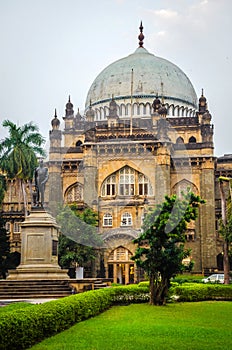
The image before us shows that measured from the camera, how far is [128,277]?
47094 mm

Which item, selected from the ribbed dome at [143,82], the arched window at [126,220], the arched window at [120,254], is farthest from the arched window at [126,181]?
the ribbed dome at [143,82]

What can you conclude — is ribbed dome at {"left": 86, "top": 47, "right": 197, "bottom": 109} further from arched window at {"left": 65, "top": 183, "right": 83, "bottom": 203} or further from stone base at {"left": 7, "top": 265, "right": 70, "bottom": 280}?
stone base at {"left": 7, "top": 265, "right": 70, "bottom": 280}

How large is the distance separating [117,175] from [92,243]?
8.32 m

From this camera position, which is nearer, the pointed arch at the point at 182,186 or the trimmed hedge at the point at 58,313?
the trimmed hedge at the point at 58,313

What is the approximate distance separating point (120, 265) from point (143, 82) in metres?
21.6

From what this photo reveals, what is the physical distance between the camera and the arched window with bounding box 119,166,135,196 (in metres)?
49.2

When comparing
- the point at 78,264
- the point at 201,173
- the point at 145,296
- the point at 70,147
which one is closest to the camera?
the point at 145,296

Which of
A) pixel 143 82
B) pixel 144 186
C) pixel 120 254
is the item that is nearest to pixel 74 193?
pixel 144 186

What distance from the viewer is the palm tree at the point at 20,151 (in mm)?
43156

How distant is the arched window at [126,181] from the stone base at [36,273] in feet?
80.5

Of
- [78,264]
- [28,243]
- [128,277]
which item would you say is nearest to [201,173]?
[128,277]

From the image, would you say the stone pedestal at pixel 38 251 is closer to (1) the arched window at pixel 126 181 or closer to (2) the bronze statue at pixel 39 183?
(2) the bronze statue at pixel 39 183

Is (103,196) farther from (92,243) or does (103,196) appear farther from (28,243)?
(28,243)

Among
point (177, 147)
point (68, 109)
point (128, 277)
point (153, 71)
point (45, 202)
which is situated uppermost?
point (153, 71)
